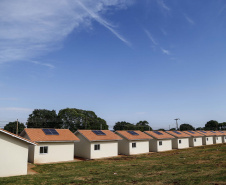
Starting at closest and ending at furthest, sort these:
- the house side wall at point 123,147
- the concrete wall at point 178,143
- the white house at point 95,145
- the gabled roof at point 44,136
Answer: the gabled roof at point 44,136 < the white house at point 95,145 < the house side wall at point 123,147 < the concrete wall at point 178,143

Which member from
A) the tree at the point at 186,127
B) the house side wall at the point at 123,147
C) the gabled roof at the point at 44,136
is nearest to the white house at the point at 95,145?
the gabled roof at the point at 44,136

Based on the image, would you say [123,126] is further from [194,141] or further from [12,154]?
[12,154]

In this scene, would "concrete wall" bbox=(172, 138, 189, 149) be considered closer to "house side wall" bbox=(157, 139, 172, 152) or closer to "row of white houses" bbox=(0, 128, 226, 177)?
"row of white houses" bbox=(0, 128, 226, 177)

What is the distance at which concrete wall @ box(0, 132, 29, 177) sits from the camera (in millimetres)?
17984

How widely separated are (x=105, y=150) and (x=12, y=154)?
18.7 m

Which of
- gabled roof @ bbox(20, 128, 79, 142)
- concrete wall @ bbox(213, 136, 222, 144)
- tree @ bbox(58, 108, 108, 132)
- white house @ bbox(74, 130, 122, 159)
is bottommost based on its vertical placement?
concrete wall @ bbox(213, 136, 222, 144)

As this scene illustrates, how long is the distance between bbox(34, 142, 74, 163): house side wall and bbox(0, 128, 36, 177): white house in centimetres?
861

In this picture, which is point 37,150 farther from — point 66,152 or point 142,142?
point 142,142

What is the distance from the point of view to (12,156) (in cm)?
1842

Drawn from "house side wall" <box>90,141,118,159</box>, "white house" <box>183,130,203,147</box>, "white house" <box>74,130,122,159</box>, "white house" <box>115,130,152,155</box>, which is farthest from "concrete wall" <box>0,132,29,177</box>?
"white house" <box>183,130,203,147</box>

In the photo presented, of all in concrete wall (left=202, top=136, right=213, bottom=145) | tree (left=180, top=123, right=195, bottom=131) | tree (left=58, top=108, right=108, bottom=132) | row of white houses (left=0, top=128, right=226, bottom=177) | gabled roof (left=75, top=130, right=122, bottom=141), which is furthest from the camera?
tree (left=180, top=123, right=195, bottom=131)

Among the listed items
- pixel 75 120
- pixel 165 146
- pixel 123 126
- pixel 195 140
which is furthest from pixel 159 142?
pixel 123 126

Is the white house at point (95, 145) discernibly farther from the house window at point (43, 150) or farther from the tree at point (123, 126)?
the tree at point (123, 126)

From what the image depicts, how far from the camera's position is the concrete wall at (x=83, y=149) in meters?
32.8
